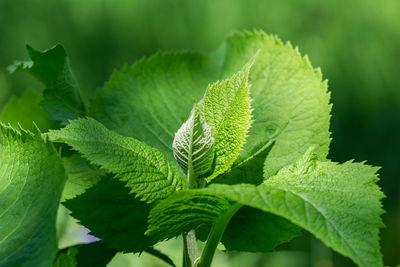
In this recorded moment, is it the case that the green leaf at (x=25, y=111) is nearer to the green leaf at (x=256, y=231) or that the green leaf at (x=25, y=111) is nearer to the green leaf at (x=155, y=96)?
the green leaf at (x=155, y=96)

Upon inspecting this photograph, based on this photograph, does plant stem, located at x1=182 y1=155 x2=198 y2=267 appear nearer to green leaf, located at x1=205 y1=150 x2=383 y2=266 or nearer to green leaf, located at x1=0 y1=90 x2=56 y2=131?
green leaf, located at x1=205 y1=150 x2=383 y2=266

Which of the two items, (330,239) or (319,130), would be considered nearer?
(330,239)

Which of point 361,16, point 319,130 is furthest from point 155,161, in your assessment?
point 361,16

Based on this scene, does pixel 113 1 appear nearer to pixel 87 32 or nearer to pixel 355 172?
pixel 87 32

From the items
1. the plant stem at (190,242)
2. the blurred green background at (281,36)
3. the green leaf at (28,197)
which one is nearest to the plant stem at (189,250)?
the plant stem at (190,242)

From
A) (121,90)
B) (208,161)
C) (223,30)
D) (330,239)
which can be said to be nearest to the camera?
(330,239)

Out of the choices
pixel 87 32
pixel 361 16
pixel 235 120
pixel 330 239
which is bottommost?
pixel 330 239

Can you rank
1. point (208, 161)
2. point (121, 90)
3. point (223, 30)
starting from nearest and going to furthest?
point (208, 161), point (121, 90), point (223, 30)
